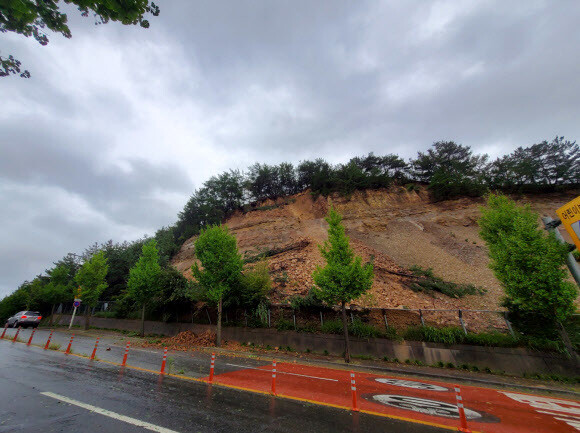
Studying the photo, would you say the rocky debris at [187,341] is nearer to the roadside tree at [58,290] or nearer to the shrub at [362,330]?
the shrub at [362,330]

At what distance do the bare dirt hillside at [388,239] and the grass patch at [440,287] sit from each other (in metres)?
0.50

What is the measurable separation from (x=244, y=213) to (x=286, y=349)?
30.9 meters

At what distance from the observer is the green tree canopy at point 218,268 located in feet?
55.7

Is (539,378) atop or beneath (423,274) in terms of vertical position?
beneath

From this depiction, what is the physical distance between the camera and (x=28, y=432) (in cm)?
431

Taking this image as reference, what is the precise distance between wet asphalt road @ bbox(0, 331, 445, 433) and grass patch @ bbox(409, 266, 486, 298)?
55.8ft

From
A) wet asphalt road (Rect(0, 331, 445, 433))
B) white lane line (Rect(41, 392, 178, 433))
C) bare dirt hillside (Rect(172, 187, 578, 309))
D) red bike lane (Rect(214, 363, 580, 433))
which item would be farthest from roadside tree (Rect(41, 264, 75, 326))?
red bike lane (Rect(214, 363, 580, 433))

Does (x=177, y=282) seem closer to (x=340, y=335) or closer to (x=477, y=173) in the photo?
(x=340, y=335)

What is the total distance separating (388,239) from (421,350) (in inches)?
725

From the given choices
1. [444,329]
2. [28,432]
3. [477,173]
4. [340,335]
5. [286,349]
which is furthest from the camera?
[477,173]

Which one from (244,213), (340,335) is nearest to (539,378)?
(340,335)

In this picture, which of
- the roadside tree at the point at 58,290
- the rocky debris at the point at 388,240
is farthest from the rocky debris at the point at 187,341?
the roadside tree at the point at 58,290

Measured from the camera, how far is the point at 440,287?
1984cm

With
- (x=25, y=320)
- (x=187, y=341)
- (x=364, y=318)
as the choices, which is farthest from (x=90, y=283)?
(x=364, y=318)
